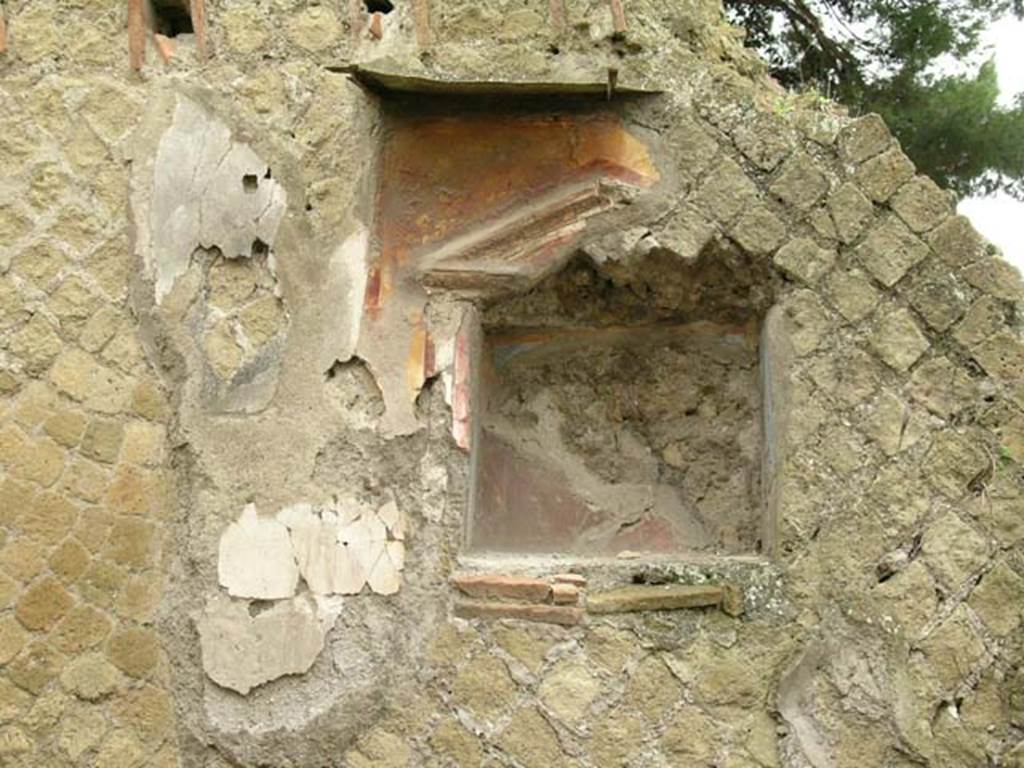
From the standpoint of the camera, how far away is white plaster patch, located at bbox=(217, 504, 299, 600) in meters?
3.05

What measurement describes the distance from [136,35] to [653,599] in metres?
2.05

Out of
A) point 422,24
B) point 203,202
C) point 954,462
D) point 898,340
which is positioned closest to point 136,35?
point 203,202

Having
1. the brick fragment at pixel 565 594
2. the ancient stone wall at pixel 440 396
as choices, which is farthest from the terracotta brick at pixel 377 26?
the brick fragment at pixel 565 594

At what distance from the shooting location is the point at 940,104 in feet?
23.4

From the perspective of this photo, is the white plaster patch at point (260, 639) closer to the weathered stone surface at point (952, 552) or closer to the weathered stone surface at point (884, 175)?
the weathered stone surface at point (952, 552)

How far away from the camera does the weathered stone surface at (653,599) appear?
3.00 meters

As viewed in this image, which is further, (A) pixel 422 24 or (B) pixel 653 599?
(A) pixel 422 24

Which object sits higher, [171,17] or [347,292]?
[171,17]

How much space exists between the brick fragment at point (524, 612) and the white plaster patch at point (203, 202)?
1.10m

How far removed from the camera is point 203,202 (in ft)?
10.4

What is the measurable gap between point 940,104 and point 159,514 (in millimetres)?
5718

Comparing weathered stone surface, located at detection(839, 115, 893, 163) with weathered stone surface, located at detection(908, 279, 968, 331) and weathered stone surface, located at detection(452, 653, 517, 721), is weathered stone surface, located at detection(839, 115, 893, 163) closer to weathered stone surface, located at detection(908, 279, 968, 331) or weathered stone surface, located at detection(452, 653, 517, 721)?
weathered stone surface, located at detection(908, 279, 968, 331)

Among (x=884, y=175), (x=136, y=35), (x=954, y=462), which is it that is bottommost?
(x=954, y=462)

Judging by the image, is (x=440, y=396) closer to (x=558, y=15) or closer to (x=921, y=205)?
(x=558, y=15)
